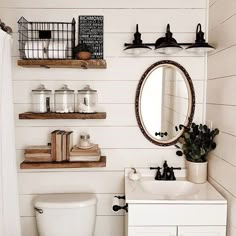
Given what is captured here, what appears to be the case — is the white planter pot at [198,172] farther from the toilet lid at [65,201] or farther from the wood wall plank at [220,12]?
the wood wall plank at [220,12]

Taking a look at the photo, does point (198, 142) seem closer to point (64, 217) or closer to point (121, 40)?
point (121, 40)

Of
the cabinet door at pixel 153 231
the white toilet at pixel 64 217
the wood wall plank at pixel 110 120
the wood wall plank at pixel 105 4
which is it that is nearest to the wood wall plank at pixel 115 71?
the wood wall plank at pixel 110 120

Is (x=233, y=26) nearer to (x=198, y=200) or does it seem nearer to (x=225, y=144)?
(x=225, y=144)

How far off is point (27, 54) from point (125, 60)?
2.23ft

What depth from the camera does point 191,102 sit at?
199cm

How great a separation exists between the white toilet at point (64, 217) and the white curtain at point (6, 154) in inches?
11.6

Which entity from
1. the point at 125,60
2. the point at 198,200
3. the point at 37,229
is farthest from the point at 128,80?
the point at 37,229

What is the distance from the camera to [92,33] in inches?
76.3

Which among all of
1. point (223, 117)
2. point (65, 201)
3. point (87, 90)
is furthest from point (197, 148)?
point (65, 201)

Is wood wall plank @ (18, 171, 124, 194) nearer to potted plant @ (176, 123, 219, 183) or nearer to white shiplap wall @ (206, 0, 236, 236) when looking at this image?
potted plant @ (176, 123, 219, 183)

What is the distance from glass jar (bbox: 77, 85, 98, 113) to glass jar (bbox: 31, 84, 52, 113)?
219mm

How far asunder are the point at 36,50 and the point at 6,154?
0.72 m

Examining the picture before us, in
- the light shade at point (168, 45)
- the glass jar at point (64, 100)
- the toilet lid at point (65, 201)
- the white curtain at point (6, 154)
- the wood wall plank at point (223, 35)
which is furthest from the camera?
the glass jar at point (64, 100)

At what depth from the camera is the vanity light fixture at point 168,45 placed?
1729mm
